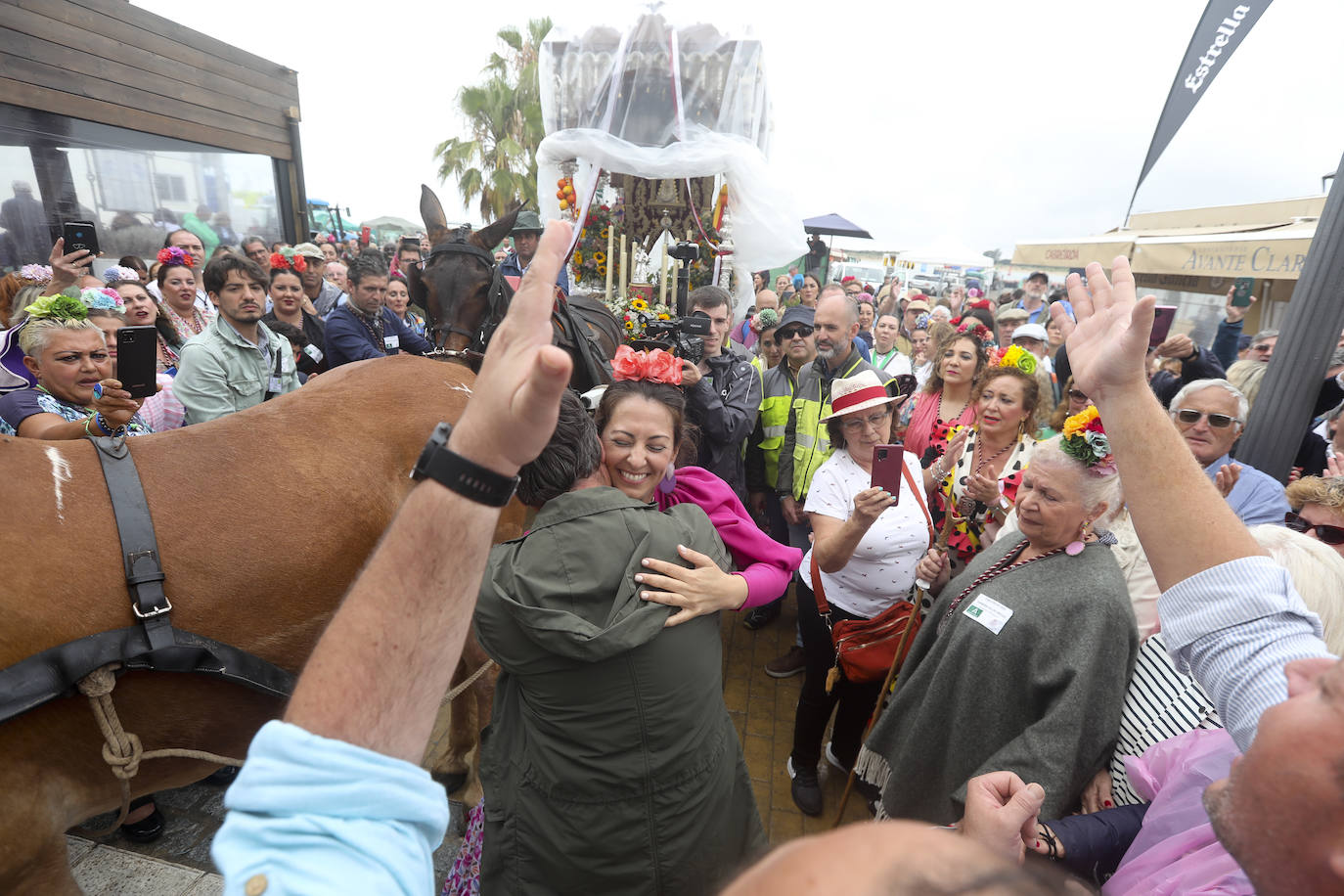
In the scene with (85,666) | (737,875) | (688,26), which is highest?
(688,26)

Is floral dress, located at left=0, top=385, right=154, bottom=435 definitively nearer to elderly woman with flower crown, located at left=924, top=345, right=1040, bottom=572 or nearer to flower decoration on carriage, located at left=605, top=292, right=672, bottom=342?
flower decoration on carriage, located at left=605, top=292, right=672, bottom=342

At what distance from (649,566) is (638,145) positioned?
6067 millimetres

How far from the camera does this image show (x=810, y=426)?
4.08 meters

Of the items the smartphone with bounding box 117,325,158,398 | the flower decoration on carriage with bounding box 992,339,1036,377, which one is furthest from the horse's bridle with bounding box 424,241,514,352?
the flower decoration on carriage with bounding box 992,339,1036,377

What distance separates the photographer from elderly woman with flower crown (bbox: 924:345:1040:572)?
3.11 metres

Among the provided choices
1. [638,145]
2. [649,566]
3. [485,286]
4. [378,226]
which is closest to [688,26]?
[638,145]

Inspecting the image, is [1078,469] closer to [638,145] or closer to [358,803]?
[358,803]

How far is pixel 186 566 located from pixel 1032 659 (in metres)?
2.61

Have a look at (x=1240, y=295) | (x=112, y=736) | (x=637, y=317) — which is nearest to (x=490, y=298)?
(x=637, y=317)

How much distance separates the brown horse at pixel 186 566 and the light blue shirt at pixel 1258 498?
3.74 meters

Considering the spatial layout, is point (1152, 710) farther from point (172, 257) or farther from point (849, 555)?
point (172, 257)

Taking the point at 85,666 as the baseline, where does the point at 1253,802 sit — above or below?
above

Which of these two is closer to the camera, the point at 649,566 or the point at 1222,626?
the point at 1222,626

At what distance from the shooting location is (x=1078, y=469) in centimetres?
210
